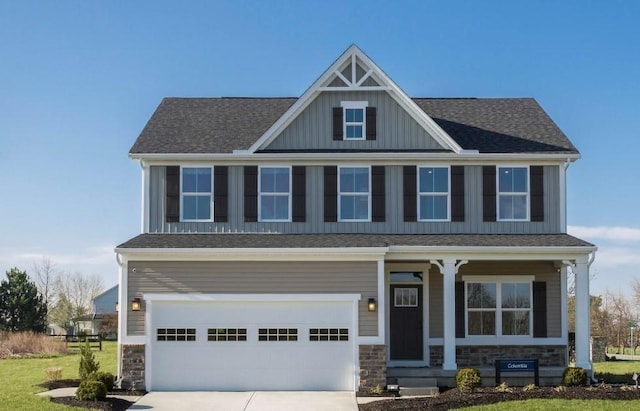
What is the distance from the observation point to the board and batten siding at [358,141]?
2200 centimetres

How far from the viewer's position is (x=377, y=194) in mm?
21906

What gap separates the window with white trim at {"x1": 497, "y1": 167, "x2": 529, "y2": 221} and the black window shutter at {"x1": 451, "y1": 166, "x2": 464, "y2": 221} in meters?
1.02

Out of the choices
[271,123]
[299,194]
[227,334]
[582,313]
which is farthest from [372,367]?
[271,123]

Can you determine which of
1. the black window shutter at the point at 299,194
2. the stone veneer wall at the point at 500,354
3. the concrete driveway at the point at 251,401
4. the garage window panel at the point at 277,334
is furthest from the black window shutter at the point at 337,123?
the concrete driveway at the point at 251,401

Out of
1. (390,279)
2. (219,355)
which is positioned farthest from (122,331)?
(390,279)

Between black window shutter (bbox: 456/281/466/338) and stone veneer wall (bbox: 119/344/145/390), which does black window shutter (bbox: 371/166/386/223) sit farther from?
stone veneer wall (bbox: 119/344/145/390)

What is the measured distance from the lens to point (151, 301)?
64.8 ft

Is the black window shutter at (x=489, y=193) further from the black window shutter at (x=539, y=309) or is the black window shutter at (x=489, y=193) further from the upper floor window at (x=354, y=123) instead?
the upper floor window at (x=354, y=123)

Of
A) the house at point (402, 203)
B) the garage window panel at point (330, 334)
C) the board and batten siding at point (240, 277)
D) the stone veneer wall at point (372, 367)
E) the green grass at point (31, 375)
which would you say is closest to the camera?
the green grass at point (31, 375)

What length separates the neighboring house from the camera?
5100 cm

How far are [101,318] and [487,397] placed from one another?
141 ft

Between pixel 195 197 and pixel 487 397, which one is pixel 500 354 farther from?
pixel 195 197

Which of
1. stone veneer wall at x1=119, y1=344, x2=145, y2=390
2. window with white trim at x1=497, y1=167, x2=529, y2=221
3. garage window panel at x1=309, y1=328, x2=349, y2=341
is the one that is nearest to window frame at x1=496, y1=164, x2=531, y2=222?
window with white trim at x1=497, y1=167, x2=529, y2=221

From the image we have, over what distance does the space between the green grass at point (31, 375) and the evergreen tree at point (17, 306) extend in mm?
9491
